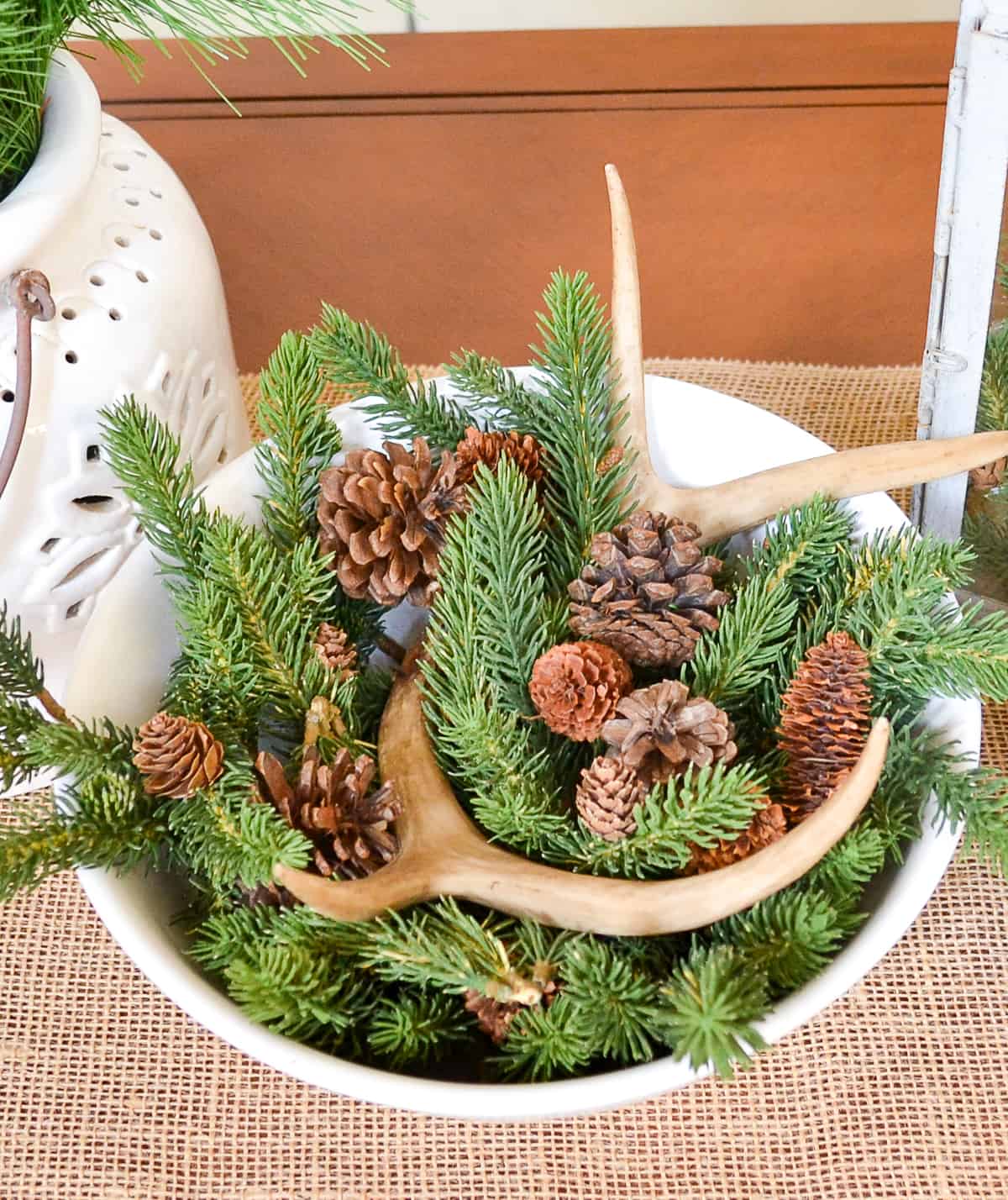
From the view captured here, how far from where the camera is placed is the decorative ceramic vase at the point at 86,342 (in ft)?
1.34

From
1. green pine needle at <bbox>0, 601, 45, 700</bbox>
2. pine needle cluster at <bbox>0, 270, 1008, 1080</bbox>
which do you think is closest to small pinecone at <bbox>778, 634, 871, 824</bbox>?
pine needle cluster at <bbox>0, 270, 1008, 1080</bbox>

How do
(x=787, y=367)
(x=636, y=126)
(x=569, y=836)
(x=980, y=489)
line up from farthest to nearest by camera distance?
(x=636, y=126) → (x=787, y=367) → (x=980, y=489) → (x=569, y=836)

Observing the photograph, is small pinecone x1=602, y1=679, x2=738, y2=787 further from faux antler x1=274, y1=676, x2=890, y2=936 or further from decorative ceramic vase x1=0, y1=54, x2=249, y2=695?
decorative ceramic vase x1=0, y1=54, x2=249, y2=695

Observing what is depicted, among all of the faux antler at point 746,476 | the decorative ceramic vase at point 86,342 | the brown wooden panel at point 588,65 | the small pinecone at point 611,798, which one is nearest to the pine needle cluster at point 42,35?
the decorative ceramic vase at point 86,342

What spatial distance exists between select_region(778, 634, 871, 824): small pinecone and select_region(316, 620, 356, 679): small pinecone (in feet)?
0.42

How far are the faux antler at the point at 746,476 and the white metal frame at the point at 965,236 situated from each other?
0.23ft

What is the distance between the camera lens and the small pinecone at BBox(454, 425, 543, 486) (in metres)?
0.41

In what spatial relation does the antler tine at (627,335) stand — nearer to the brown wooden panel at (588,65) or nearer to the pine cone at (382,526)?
the pine cone at (382,526)

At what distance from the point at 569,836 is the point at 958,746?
0.12 metres

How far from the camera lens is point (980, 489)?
0.50 metres

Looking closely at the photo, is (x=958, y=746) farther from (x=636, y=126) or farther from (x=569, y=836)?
(x=636, y=126)

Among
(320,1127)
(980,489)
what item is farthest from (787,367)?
(320,1127)

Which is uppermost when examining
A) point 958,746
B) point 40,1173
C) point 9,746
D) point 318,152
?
point 318,152

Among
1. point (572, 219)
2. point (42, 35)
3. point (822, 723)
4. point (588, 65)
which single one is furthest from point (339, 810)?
point (588, 65)
